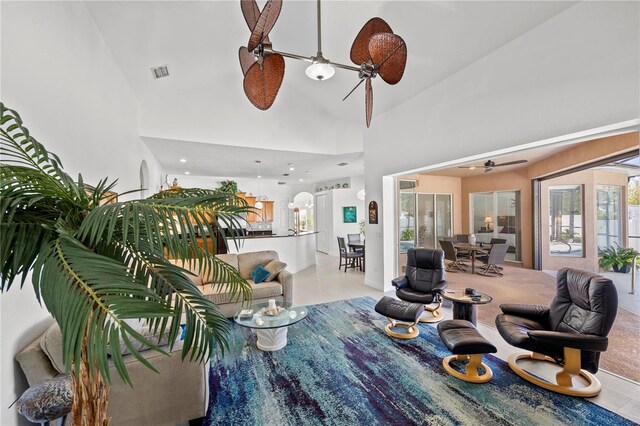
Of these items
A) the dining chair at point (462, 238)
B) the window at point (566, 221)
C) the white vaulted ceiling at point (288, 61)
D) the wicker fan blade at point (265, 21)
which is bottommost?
the dining chair at point (462, 238)

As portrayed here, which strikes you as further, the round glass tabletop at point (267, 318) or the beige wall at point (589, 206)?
the beige wall at point (589, 206)

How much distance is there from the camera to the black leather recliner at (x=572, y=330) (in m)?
2.24

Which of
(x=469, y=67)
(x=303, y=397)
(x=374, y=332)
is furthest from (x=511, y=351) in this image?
(x=469, y=67)

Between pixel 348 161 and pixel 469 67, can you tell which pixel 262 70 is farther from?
pixel 348 161

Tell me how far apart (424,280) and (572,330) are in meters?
1.73

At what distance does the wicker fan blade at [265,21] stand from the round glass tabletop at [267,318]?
2529mm

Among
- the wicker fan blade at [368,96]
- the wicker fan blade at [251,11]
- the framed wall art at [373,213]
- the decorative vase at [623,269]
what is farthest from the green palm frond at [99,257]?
the decorative vase at [623,269]

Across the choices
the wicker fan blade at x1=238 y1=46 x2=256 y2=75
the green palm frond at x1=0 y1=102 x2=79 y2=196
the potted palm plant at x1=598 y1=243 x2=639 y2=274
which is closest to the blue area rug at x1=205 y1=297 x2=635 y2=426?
the green palm frond at x1=0 y1=102 x2=79 y2=196

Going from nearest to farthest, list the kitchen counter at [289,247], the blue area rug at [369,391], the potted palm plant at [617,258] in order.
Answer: the blue area rug at [369,391] → the potted palm plant at [617,258] → the kitchen counter at [289,247]

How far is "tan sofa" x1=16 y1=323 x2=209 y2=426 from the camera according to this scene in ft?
5.60

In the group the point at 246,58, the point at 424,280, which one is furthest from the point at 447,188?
the point at 246,58

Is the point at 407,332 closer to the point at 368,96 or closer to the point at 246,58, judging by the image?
the point at 368,96

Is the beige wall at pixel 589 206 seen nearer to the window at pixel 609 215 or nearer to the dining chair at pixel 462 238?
the window at pixel 609 215

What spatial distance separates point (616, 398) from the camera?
2229mm
